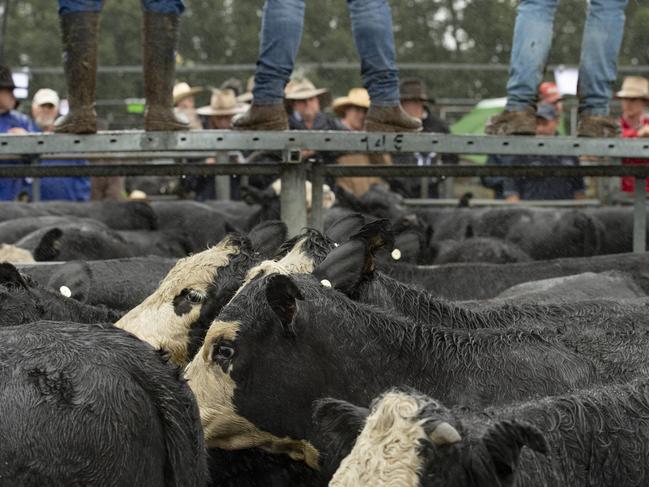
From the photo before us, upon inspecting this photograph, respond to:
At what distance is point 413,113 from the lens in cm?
1465

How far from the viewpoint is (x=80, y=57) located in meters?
7.11

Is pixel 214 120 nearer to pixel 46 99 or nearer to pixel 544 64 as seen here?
pixel 46 99

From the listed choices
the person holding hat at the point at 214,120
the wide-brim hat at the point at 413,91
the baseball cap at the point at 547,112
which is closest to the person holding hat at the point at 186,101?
the person holding hat at the point at 214,120

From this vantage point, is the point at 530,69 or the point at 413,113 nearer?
the point at 530,69

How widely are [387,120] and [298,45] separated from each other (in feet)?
2.15

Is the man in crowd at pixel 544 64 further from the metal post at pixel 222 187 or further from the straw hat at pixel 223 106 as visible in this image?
the metal post at pixel 222 187

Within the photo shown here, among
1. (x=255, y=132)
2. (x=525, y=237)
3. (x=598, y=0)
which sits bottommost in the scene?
(x=525, y=237)

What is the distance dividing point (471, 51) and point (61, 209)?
12590 mm

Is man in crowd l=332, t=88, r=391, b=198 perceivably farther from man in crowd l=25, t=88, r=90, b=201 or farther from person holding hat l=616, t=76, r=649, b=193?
man in crowd l=25, t=88, r=90, b=201

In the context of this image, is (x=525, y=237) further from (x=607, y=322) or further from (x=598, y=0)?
(x=607, y=322)

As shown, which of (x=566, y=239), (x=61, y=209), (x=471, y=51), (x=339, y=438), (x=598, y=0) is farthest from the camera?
(x=471, y=51)

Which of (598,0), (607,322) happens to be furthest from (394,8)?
Result: (607,322)

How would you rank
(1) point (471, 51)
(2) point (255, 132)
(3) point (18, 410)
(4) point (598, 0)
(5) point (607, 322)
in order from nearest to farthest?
(3) point (18, 410) → (5) point (607, 322) → (2) point (255, 132) → (4) point (598, 0) → (1) point (471, 51)

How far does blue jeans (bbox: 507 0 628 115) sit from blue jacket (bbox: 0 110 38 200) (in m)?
6.02
